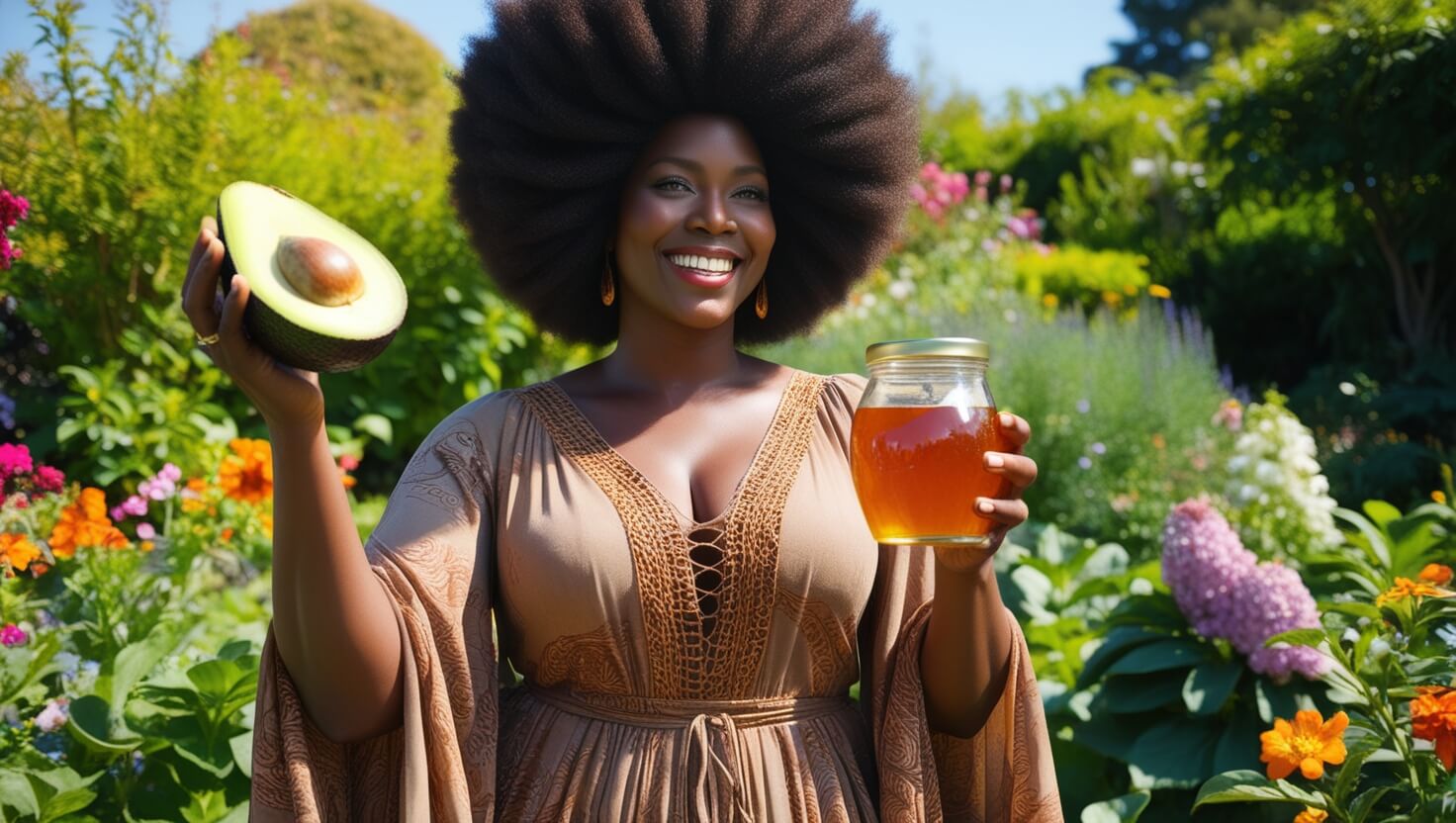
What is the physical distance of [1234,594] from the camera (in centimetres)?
303

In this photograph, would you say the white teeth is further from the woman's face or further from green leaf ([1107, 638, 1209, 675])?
green leaf ([1107, 638, 1209, 675])

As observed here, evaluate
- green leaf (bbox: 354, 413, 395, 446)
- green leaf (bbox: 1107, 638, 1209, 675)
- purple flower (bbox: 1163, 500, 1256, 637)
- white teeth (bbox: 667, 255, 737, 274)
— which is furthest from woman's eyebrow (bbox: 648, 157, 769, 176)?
green leaf (bbox: 354, 413, 395, 446)

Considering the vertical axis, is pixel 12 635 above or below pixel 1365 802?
above

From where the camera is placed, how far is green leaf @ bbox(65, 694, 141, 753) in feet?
8.39

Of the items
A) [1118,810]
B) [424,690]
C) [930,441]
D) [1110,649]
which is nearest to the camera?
[930,441]

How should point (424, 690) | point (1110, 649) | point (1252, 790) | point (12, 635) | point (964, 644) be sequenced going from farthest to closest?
1. point (1110, 649)
2. point (12, 635)
3. point (1252, 790)
4. point (964, 644)
5. point (424, 690)

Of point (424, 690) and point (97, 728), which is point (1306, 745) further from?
point (97, 728)

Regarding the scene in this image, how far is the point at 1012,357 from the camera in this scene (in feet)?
20.6

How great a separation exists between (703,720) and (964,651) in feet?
1.30

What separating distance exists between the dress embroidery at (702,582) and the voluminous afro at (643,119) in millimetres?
502

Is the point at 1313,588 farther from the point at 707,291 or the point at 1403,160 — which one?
the point at 1403,160

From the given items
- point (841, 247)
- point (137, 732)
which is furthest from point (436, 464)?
point (137, 732)

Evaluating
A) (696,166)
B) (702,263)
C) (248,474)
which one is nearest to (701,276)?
(702,263)

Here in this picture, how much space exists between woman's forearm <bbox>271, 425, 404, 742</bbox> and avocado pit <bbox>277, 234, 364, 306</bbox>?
6.9 inches
